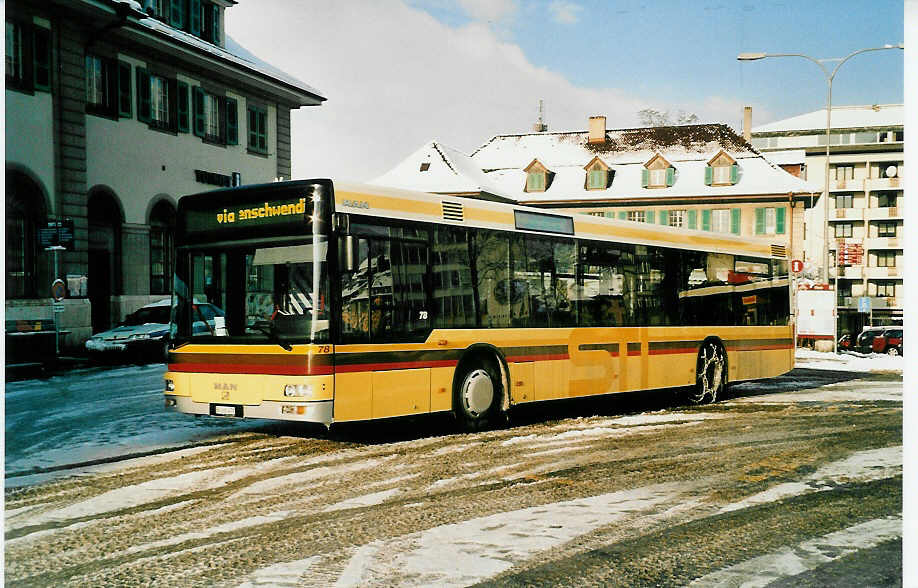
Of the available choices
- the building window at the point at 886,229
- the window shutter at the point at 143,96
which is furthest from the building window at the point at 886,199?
the window shutter at the point at 143,96

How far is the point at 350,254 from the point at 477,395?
9.02 feet

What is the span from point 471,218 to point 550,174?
55055 millimetres

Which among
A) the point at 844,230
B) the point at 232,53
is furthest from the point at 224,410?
the point at 844,230

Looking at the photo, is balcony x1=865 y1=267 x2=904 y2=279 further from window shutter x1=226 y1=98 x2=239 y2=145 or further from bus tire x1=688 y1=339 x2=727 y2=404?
bus tire x1=688 y1=339 x2=727 y2=404

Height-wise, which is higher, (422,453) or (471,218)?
(471,218)

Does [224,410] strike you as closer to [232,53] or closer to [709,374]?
[709,374]

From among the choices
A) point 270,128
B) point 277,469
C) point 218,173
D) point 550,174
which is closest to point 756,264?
point 277,469

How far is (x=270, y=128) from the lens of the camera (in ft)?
108

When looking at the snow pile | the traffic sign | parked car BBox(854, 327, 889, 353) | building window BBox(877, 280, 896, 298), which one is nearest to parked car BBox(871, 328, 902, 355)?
parked car BBox(854, 327, 889, 353)

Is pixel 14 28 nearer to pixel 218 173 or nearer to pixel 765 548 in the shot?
pixel 218 173

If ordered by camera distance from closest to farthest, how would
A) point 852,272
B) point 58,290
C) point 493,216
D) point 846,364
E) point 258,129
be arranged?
point 493,216
point 58,290
point 846,364
point 258,129
point 852,272

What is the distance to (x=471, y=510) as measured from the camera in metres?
7.33

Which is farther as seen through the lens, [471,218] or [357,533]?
[471,218]

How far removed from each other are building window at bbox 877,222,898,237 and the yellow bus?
1866 inches
